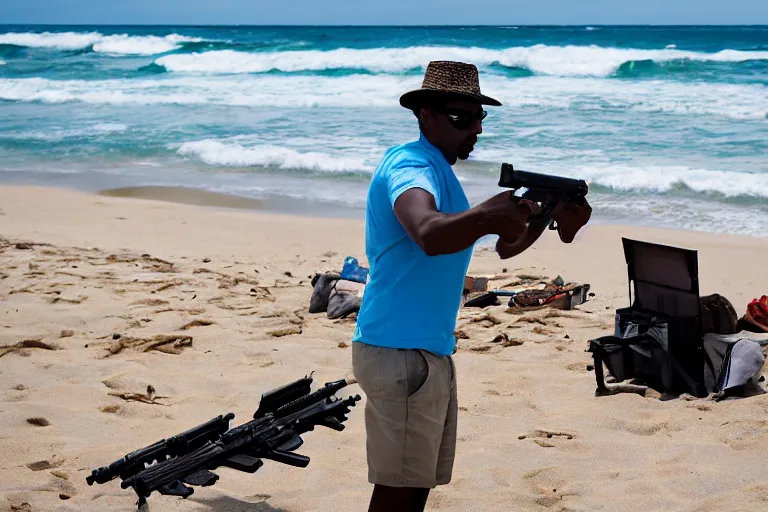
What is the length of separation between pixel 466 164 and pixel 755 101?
1008 cm

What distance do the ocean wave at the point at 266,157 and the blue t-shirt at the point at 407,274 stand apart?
10.9m

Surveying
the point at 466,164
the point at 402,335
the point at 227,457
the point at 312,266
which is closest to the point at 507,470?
the point at 227,457

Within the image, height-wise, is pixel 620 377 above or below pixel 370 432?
below

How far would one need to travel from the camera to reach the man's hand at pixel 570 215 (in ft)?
7.29

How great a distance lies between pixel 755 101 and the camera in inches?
798

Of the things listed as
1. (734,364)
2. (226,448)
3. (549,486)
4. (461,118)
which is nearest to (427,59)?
(734,364)

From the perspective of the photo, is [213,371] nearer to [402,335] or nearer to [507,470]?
[507,470]

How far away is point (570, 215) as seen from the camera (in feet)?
7.34

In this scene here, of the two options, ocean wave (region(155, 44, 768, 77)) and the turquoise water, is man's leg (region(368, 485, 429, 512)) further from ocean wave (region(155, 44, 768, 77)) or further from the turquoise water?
ocean wave (region(155, 44, 768, 77))

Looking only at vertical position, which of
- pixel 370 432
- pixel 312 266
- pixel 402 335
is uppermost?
pixel 402 335

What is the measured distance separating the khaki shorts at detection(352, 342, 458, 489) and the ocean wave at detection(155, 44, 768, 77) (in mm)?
29650

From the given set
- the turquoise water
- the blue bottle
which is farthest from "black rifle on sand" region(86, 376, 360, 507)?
the turquoise water

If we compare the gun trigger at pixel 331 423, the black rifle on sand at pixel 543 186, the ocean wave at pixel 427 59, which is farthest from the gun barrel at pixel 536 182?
the ocean wave at pixel 427 59

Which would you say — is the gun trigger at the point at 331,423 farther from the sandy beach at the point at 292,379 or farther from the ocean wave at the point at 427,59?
the ocean wave at the point at 427,59
